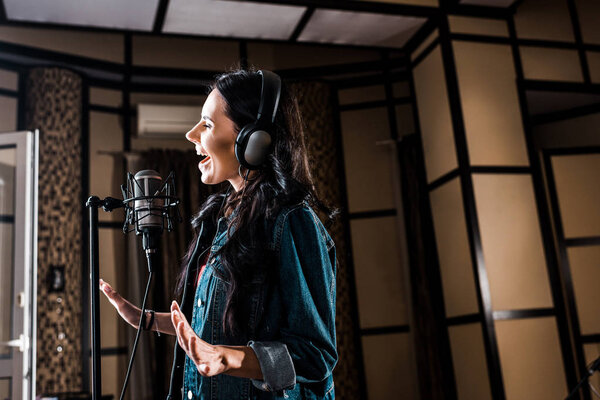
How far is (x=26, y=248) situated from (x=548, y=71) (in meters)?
3.93

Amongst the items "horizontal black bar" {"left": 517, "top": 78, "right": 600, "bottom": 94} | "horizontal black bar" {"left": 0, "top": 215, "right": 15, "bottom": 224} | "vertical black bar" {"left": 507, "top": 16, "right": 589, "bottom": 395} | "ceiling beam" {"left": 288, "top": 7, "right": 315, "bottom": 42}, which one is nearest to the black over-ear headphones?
"horizontal black bar" {"left": 0, "top": 215, "right": 15, "bottom": 224}

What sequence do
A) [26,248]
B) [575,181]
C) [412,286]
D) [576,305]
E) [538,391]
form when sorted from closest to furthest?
[26,248] → [538,391] → [576,305] → [575,181] → [412,286]

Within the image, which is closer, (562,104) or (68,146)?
(68,146)

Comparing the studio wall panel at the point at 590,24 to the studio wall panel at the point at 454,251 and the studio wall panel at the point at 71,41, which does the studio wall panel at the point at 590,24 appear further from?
the studio wall panel at the point at 71,41

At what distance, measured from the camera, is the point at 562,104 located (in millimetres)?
5008

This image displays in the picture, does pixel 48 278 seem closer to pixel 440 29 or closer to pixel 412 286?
pixel 412 286

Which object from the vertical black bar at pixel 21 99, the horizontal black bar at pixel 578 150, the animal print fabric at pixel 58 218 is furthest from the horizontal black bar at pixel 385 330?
A: the vertical black bar at pixel 21 99

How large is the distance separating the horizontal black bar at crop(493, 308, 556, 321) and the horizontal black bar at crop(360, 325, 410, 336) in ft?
3.92

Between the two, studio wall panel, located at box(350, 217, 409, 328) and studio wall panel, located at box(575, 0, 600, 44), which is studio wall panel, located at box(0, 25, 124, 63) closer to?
studio wall panel, located at box(350, 217, 409, 328)

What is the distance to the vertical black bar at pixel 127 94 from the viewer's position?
5.02 meters

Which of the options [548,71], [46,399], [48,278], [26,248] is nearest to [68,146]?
[48,278]

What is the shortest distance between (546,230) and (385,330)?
157 cm

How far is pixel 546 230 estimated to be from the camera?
4.21 metres

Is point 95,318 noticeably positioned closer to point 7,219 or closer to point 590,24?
point 7,219
